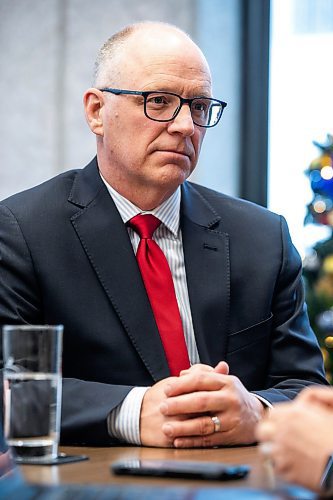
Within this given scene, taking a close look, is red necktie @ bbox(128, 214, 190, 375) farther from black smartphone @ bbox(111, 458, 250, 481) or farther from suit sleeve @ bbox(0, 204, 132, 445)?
black smartphone @ bbox(111, 458, 250, 481)

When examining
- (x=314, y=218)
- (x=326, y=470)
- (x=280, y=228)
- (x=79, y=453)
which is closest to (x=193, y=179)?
(x=314, y=218)

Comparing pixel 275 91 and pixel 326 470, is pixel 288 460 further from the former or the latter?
pixel 275 91

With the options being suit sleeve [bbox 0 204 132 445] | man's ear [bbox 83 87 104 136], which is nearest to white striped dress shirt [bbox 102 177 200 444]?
man's ear [bbox 83 87 104 136]

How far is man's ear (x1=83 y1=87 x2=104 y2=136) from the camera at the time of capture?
2416 millimetres

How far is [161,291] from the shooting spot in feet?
7.25

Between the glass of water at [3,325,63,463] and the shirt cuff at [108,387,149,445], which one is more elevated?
the glass of water at [3,325,63,463]

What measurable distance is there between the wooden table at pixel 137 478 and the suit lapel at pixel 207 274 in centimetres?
49

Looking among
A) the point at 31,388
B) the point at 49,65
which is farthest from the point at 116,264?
the point at 49,65

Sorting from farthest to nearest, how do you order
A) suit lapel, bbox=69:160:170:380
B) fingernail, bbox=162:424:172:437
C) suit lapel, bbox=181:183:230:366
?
suit lapel, bbox=181:183:230:366
suit lapel, bbox=69:160:170:380
fingernail, bbox=162:424:172:437

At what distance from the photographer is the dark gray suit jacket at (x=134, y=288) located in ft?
6.97

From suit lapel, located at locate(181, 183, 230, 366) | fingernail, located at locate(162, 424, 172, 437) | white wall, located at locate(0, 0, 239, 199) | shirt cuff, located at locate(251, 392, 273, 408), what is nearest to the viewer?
fingernail, located at locate(162, 424, 172, 437)

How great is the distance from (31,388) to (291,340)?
3.26ft

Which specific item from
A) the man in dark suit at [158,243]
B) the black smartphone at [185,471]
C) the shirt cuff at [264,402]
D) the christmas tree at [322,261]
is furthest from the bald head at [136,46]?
the christmas tree at [322,261]

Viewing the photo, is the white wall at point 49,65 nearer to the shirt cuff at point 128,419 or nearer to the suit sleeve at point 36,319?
the suit sleeve at point 36,319
